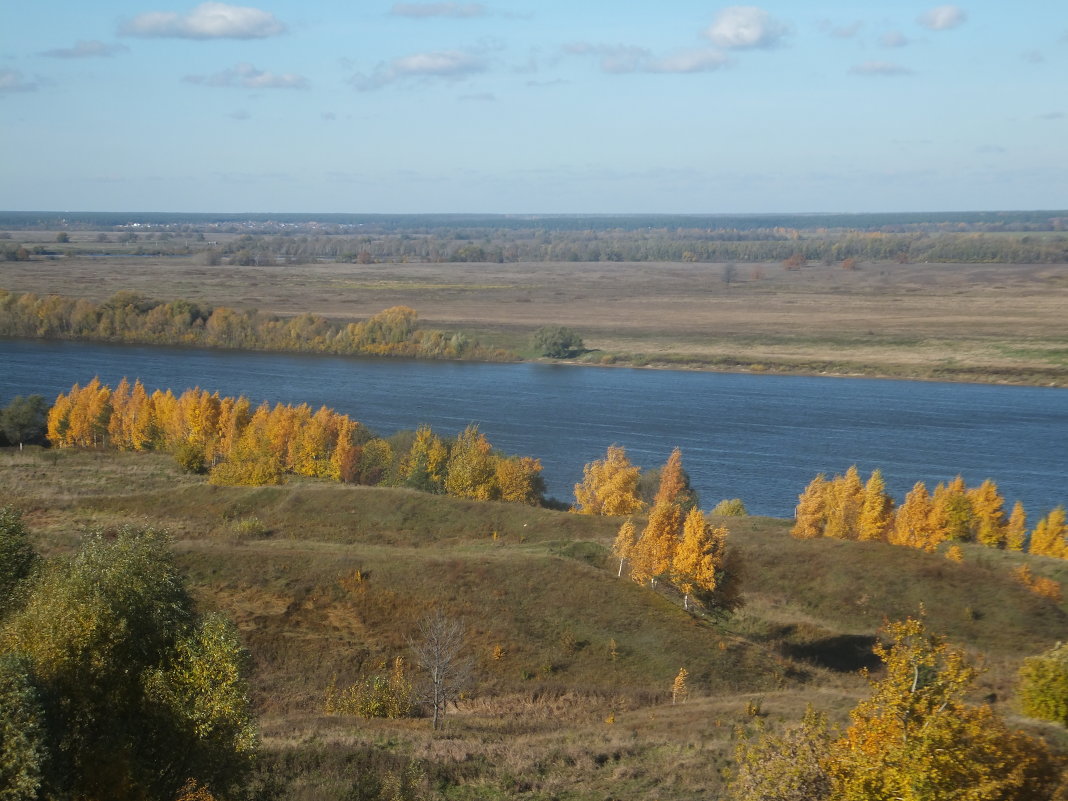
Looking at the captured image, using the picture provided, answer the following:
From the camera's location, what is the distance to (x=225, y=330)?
80.1 meters

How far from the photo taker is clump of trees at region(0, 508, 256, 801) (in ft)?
27.0

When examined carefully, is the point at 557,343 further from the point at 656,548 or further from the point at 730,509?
the point at 656,548

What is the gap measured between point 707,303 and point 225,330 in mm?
51668

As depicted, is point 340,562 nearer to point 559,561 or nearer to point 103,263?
point 559,561

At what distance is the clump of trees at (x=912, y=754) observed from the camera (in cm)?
754

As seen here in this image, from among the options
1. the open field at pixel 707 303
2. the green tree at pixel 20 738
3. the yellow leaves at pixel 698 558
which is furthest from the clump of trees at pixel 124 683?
the open field at pixel 707 303

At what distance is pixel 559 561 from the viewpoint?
24875 mm

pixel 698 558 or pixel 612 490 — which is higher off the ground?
pixel 698 558

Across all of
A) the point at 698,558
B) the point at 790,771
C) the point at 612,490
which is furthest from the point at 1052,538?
the point at 790,771

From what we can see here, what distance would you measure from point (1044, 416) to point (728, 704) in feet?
156

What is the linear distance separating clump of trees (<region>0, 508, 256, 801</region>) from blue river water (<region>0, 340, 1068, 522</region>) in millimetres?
31535

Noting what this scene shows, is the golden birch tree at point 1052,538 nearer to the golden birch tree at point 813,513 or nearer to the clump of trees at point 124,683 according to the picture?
the golden birch tree at point 813,513

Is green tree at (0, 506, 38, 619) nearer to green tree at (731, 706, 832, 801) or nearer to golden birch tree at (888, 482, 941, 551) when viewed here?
green tree at (731, 706, 832, 801)

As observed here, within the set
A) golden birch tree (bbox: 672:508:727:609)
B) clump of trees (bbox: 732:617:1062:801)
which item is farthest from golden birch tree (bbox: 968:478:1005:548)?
clump of trees (bbox: 732:617:1062:801)
